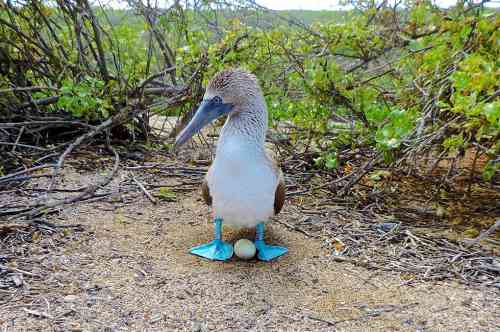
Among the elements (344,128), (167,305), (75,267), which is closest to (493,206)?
(344,128)

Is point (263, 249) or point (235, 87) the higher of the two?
point (235, 87)

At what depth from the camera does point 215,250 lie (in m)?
2.98

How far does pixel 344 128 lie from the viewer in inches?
165

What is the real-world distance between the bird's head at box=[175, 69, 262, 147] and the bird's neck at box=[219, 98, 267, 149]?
23 millimetres

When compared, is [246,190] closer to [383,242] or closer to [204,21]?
[383,242]

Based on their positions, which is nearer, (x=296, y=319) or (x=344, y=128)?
(x=296, y=319)

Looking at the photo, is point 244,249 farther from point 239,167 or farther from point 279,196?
point 239,167

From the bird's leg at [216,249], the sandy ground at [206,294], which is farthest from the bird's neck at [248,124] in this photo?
the sandy ground at [206,294]

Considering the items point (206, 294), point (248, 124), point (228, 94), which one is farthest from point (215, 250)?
point (228, 94)

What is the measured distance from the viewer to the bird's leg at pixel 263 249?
116 inches

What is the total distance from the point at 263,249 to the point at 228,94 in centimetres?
95

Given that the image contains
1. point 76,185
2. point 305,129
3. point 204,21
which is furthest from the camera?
point 204,21

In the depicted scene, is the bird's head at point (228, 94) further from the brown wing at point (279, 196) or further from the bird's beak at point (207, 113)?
the brown wing at point (279, 196)

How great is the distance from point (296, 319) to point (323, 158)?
1.95 metres
